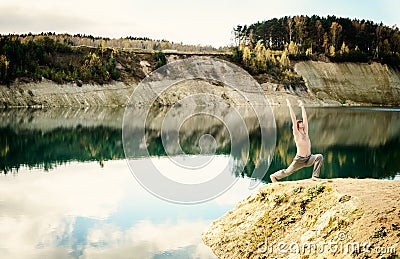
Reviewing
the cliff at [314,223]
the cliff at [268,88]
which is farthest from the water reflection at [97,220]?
the cliff at [268,88]

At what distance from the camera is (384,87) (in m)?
132

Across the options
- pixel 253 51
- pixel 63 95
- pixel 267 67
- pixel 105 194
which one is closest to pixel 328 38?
pixel 253 51

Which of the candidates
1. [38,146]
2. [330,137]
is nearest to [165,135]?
[38,146]

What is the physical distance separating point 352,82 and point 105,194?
396 feet

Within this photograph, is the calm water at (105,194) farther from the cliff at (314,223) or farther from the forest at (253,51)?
the forest at (253,51)

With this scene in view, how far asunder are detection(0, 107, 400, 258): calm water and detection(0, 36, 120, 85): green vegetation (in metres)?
49.1

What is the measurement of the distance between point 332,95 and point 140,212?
369 ft

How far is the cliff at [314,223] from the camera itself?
9.43m

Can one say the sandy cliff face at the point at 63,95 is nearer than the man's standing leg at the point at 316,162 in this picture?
No

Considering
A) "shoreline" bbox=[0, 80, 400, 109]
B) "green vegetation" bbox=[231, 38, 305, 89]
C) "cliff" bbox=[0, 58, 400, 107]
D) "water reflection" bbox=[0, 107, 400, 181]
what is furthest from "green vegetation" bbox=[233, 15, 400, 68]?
"water reflection" bbox=[0, 107, 400, 181]

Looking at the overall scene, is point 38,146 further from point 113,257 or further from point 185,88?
point 185,88

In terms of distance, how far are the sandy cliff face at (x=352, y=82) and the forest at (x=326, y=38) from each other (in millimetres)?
3154

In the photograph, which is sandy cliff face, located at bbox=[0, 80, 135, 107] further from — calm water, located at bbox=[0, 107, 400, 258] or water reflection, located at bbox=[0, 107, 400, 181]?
calm water, located at bbox=[0, 107, 400, 258]

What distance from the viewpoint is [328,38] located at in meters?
150
